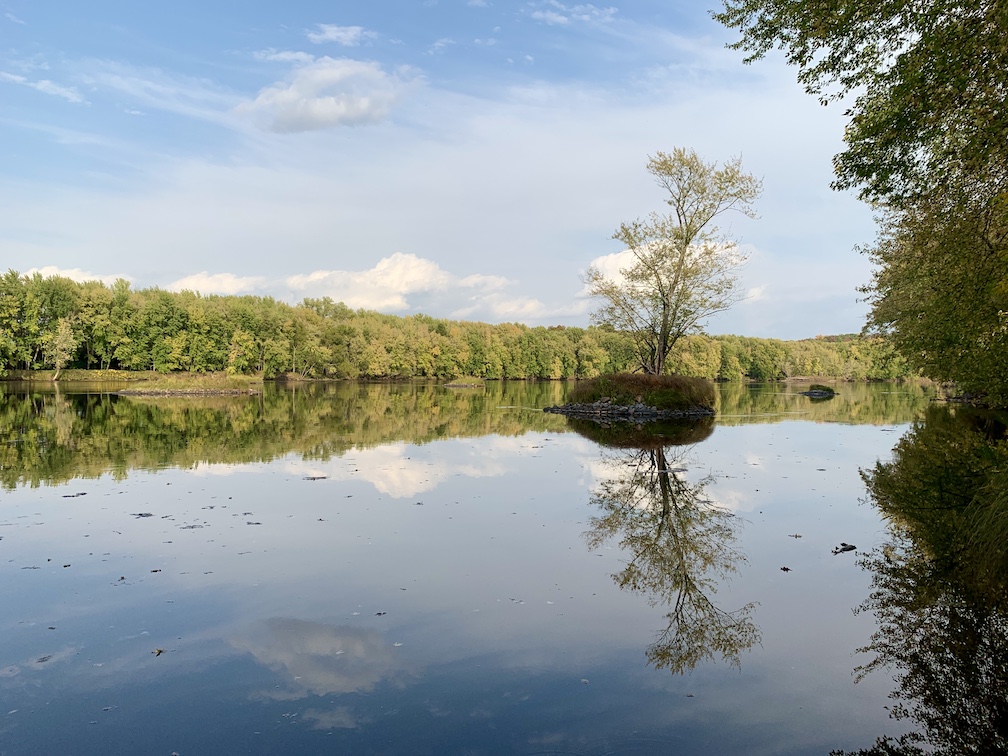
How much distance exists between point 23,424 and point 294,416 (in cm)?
1154

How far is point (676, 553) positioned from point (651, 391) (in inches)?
1050

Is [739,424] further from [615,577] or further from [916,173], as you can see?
[615,577]

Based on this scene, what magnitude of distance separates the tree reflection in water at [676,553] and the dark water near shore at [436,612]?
5 centimetres

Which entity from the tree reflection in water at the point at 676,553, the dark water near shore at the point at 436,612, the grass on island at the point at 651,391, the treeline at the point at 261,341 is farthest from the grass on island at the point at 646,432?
the treeline at the point at 261,341

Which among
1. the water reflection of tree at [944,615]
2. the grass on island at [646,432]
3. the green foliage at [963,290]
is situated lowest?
the water reflection of tree at [944,615]

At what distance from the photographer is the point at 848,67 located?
38.3 feet

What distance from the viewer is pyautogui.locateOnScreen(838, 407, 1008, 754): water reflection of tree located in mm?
4902

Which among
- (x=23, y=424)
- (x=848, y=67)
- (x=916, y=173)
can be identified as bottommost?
(x=23, y=424)

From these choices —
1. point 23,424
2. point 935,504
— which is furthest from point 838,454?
point 23,424

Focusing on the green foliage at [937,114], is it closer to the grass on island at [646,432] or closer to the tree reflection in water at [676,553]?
the tree reflection in water at [676,553]

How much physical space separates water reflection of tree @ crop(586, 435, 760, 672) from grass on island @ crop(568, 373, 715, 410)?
1927 cm

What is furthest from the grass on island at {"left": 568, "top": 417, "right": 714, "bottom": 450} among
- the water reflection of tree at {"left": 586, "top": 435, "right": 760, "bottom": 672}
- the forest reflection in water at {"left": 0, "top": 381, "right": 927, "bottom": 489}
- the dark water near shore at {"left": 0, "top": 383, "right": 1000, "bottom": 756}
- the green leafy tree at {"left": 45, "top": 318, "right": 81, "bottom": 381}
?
the green leafy tree at {"left": 45, "top": 318, "right": 81, "bottom": 381}

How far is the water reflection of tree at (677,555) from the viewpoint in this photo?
6.44 meters

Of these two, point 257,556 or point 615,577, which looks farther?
point 257,556
